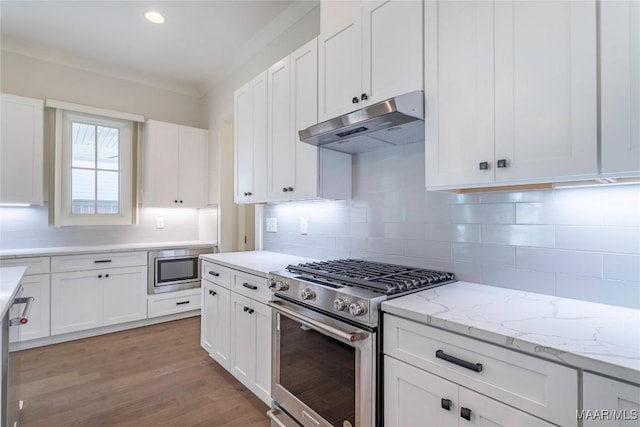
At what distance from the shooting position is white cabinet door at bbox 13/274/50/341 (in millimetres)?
3001

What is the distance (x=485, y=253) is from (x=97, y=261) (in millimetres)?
3730

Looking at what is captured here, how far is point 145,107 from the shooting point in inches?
165

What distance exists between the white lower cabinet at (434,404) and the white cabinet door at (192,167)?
12.1 feet

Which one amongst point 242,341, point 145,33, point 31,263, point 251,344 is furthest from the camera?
point 145,33

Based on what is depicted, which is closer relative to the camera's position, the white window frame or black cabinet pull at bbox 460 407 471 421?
black cabinet pull at bbox 460 407 471 421

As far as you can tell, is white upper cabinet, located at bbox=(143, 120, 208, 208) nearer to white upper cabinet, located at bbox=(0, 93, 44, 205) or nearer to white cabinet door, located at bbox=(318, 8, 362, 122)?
white upper cabinet, located at bbox=(0, 93, 44, 205)

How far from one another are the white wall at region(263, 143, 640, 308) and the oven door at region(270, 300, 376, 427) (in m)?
0.70

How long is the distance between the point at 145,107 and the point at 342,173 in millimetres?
3375

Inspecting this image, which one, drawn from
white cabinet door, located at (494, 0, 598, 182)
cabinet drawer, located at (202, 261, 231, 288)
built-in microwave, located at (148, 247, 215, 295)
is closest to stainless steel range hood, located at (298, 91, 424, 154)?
white cabinet door, located at (494, 0, 598, 182)

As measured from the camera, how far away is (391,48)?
161cm

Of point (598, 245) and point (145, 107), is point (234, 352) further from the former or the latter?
point (145, 107)

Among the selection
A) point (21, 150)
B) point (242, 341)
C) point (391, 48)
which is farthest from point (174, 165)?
point (391, 48)

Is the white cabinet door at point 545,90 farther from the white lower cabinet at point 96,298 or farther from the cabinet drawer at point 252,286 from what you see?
the white lower cabinet at point 96,298

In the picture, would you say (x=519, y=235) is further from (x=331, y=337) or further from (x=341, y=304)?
(x=331, y=337)
